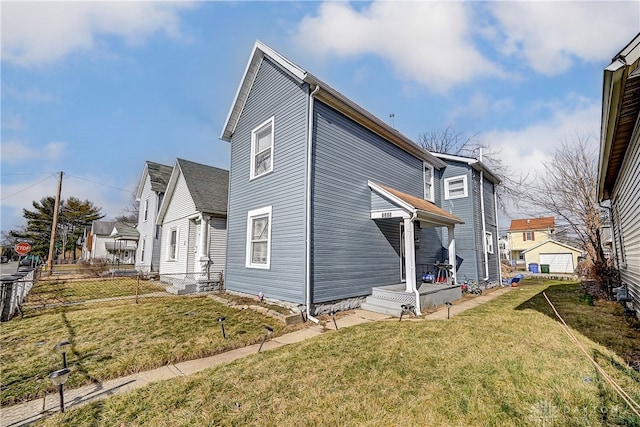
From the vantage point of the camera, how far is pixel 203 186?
1391cm

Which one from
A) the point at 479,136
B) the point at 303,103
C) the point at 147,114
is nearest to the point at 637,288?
the point at 303,103

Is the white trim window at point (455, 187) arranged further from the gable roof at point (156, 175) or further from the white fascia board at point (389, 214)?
the gable roof at point (156, 175)

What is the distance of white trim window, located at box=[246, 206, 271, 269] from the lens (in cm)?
861

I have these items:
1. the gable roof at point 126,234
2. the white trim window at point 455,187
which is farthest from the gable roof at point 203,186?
the white trim window at point 455,187

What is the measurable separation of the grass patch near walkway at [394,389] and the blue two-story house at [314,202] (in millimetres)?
2810

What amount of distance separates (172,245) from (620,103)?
16473 mm

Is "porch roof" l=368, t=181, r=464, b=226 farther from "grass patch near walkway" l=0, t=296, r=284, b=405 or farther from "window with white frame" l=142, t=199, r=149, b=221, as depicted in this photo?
"window with white frame" l=142, t=199, r=149, b=221

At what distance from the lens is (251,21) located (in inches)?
390

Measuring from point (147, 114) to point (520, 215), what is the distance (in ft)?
85.0

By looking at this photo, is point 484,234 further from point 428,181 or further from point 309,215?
point 309,215

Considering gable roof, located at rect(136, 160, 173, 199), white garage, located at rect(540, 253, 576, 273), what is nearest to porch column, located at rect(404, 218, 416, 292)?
gable roof, located at rect(136, 160, 173, 199)

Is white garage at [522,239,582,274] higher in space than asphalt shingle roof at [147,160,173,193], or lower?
lower

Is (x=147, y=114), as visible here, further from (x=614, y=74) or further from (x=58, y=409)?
(x=614, y=74)

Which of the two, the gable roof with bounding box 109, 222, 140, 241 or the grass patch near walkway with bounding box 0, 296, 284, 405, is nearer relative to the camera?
the grass patch near walkway with bounding box 0, 296, 284, 405
